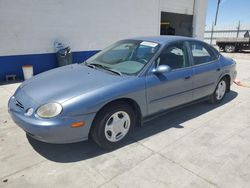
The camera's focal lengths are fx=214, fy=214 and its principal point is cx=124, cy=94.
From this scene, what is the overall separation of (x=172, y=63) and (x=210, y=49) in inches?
54.3

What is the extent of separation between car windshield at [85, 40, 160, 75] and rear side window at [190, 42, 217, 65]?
900 millimetres

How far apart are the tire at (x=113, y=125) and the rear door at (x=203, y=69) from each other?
1542mm

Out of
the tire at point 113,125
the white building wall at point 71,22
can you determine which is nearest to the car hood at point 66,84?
the tire at point 113,125

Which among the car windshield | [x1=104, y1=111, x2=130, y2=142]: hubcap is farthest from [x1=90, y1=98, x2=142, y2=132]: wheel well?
the car windshield

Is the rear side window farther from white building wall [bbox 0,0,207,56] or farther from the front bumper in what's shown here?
white building wall [bbox 0,0,207,56]

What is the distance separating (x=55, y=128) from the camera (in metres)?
2.45

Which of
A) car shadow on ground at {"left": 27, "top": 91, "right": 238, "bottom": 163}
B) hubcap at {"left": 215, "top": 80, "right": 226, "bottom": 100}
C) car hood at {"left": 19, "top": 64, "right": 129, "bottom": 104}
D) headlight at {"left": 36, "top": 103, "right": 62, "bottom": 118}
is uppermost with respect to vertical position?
car hood at {"left": 19, "top": 64, "right": 129, "bottom": 104}

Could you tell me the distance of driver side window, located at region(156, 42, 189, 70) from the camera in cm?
341

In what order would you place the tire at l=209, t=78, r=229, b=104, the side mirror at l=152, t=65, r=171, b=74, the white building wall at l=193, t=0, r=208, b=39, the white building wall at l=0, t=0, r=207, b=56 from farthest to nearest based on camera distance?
1. the white building wall at l=193, t=0, r=208, b=39
2. the white building wall at l=0, t=0, r=207, b=56
3. the tire at l=209, t=78, r=229, b=104
4. the side mirror at l=152, t=65, r=171, b=74

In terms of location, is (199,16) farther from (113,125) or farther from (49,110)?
(49,110)

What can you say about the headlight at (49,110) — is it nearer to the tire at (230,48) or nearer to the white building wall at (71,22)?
the white building wall at (71,22)

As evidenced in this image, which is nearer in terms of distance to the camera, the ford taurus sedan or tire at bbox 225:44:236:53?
the ford taurus sedan

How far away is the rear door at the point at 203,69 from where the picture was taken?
154 inches

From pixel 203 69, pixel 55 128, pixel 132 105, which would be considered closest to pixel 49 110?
pixel 55 128
